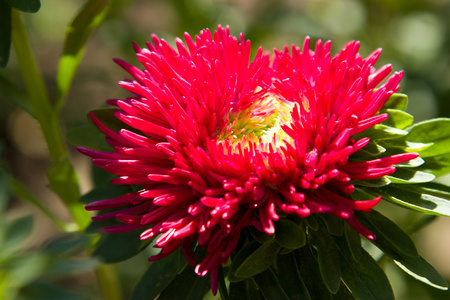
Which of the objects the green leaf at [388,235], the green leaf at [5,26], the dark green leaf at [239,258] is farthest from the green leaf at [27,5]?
the green leaf at [388,235]

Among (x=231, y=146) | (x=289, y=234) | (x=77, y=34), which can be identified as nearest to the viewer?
(x=289, y=234)

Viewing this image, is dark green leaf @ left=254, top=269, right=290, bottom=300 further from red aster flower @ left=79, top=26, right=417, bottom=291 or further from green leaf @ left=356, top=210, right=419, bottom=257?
green leaf @ left=356, top=210, right=419, bottom=257

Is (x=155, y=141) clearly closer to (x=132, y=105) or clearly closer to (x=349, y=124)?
(x=132, y=105)

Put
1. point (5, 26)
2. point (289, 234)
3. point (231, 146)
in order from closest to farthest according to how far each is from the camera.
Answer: point (289, 234)
point (231, 146)
point (5, 26)

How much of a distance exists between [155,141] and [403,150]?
0.40 metres

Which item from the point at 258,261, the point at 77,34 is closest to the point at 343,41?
the point at 77,34

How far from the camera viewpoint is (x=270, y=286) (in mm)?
810

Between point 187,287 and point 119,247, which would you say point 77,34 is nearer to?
point 119,247

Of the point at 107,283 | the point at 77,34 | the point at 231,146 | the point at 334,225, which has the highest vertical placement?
the point at 77,34

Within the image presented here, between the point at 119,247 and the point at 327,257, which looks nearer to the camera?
the point at 327,257

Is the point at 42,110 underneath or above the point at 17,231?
above

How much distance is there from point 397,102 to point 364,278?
31cm

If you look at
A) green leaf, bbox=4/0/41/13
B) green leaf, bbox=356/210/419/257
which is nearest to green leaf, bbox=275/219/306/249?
green leaf, bbox=356/210/419/257

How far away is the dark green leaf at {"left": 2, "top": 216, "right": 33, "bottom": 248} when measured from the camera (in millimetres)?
1474
